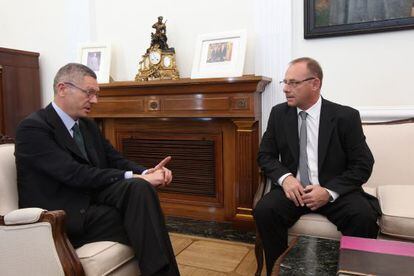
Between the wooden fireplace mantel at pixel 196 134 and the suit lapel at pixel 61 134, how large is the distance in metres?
1.20

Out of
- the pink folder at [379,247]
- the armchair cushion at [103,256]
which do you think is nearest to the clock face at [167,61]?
the armchair cushion at [103,256]

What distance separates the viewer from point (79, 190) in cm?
174

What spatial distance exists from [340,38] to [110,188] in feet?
6.32

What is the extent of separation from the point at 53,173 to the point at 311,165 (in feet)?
4.40

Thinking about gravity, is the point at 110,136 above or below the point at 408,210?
above

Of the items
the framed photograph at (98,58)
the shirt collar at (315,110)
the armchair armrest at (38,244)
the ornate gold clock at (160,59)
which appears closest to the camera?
the armchair armrest at (38,244)

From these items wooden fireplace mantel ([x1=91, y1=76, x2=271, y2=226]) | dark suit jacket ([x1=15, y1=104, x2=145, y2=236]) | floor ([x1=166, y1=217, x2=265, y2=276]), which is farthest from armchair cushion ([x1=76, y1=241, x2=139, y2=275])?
wooden fireplace mantel ([x1=91, y1=76, x2=271, y2=226])

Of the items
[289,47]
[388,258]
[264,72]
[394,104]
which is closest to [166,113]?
[264,72]

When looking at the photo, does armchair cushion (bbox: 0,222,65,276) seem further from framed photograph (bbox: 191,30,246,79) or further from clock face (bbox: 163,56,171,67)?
clock face (bbox: 163,56,171,67)

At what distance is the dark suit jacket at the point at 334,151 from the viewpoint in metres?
1.96

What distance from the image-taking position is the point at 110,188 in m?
1.76

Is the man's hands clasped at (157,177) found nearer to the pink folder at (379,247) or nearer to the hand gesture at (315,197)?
the hand gesture at (315,197)

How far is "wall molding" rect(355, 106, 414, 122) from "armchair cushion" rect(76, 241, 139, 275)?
1868mm

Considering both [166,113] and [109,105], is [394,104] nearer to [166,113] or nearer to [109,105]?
[166,113]
